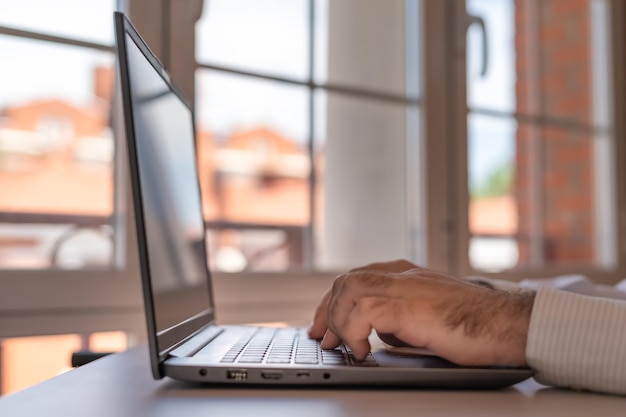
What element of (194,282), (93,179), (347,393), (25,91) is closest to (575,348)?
(347,393)

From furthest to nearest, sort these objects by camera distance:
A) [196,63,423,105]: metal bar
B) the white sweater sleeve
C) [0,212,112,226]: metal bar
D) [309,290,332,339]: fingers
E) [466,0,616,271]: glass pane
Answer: [0,212,112,226]: metal bar < [466,0,616,271]: glass pane < [196,63,423,105]: metal bar < [309,290,332,339]: fingers < the white sweater sleeve

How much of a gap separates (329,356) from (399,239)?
1.30m

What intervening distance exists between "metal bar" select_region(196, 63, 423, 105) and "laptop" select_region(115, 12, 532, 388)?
2.31 feet

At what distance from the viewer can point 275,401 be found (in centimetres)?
53

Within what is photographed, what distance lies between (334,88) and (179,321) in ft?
3.95

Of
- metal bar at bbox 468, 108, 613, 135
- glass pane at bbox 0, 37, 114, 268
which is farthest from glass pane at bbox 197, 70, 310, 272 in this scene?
metal bar at bbox 468, 108, 613, 135

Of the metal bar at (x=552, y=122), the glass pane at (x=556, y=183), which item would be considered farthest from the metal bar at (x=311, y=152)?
the metal bar at (x=552, y=122)

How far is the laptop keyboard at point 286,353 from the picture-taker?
62 cm

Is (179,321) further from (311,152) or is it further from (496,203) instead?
(496,203)

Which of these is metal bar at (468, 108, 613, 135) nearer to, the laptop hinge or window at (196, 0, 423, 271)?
window at (196, 0, 423, 271)

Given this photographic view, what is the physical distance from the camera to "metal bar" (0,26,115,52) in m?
1.30

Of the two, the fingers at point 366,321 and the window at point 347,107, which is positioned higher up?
the window at point 347,107

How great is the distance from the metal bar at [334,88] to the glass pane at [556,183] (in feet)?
0.73

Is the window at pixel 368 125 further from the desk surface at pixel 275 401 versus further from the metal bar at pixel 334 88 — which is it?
the desk surface at pixel 275 401
